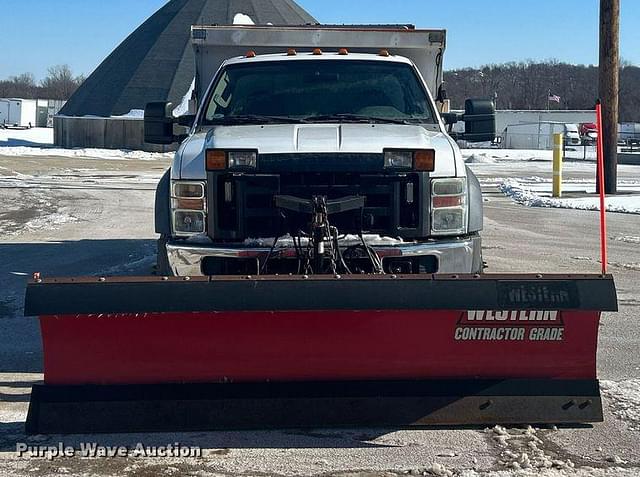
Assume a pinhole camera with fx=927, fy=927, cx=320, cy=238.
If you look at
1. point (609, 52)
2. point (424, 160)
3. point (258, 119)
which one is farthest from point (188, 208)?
point (609, 52)

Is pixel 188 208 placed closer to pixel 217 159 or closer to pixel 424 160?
pixel 217 159

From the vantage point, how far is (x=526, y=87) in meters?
127

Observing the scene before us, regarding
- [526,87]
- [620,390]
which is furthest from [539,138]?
[526,87]

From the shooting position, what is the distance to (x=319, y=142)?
5590mm

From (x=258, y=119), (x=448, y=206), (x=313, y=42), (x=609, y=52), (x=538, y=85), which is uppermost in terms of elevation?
(x=538, y=85)

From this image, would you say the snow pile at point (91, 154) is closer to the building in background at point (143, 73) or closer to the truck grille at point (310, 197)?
the building in background at point (143, 73)

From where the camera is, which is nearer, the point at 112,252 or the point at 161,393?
the point at 161,393

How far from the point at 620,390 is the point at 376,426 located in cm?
167

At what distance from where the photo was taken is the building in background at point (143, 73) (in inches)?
2056

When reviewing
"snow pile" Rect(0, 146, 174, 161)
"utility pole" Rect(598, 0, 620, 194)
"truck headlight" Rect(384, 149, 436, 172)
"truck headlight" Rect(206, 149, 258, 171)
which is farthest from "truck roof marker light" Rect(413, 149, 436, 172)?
"snow pile" Rect(0, 146, 174, 161)

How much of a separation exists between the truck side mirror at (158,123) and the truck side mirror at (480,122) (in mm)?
2413

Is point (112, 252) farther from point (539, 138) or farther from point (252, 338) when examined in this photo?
point (539, 138)

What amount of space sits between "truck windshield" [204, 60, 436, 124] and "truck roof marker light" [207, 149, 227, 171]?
118 centimetres

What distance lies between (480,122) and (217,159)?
2821mm
